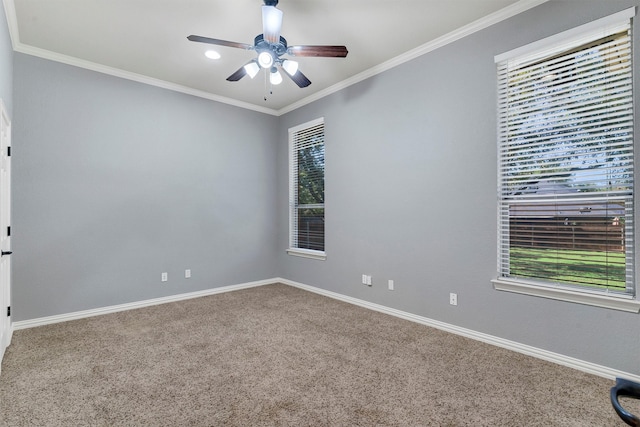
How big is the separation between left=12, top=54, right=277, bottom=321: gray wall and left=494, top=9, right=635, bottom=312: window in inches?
147

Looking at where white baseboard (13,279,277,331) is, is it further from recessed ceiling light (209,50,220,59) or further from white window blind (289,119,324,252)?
recessed ceiling light (209,50,220,59)

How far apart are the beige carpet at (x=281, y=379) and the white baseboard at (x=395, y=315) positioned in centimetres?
8

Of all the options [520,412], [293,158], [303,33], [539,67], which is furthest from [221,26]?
[520,412]

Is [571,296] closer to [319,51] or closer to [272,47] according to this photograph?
[319,51]

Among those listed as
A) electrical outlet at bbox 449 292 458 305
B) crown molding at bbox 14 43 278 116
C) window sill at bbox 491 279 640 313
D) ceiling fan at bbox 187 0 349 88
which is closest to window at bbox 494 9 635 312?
window sill at bbox 491 279 640 313

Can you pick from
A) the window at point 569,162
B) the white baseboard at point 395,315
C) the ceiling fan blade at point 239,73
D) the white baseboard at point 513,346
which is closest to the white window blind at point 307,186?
the white baseboard at point 395,315

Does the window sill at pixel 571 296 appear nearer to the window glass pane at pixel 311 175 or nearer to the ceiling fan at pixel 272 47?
the ceiling fan at pixel 272 47

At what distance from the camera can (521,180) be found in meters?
2.73

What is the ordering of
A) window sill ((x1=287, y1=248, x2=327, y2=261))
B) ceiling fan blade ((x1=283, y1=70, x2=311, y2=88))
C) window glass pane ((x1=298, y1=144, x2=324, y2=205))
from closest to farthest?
ceiling fan blade ((x1=283, y1=70, x2=311, y2=88)) → window sill ((x1=287, y1=248, x2=327, y2=261)) → window glass pane ((x1=298, y1=144, x2=324, y2=205))

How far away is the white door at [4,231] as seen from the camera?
2561mm

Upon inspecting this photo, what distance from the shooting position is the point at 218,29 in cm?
302

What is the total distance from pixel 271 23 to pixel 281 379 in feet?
8.82

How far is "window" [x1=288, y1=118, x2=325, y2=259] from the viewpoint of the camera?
480cm

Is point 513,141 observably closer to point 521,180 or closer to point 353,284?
point 521,180
